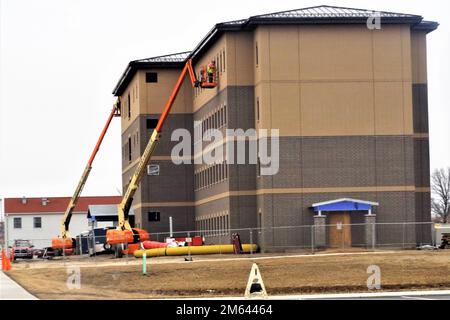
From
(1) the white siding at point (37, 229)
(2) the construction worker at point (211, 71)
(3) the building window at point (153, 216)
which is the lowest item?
(1) the white siding at point (37, 229)

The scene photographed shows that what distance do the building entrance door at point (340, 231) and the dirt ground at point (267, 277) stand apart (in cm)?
1358

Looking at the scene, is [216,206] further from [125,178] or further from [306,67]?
[125,178]

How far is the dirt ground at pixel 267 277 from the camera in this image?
1292 inches

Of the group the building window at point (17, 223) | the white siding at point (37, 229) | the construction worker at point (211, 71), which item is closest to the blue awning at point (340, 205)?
the construction worker at point (211, 71)

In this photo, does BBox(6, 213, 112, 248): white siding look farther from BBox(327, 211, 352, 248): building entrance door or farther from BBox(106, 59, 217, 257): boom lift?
BBox(327, 211, 352, 248): building entrance door

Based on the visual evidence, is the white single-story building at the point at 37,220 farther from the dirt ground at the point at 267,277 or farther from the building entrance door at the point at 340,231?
the dirt ground at the point at 267,277

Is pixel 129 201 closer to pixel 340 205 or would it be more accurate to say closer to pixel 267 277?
pixel 340 205

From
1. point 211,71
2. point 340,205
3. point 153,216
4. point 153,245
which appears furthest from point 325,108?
point 153,216

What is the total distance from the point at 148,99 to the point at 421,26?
2905 centimetres

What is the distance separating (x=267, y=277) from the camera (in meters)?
38.0

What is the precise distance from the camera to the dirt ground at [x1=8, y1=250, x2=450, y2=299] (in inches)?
1292

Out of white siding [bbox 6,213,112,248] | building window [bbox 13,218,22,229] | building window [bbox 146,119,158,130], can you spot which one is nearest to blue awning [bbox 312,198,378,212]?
building window [bbox 146,119,158,130]
